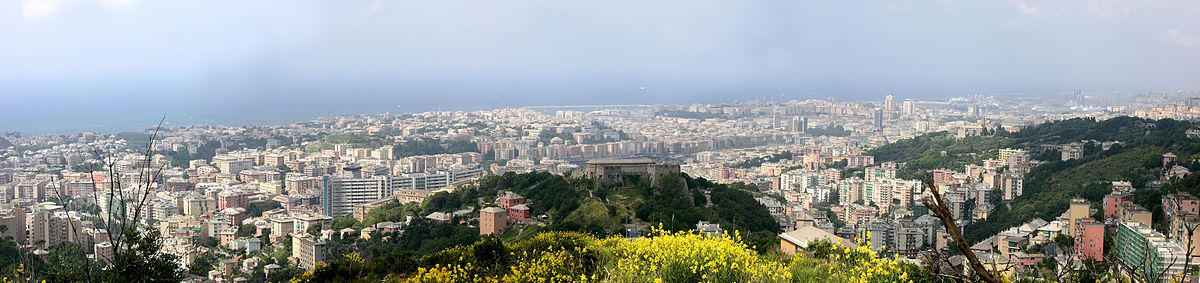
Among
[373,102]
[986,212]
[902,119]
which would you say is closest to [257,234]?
[986,212]

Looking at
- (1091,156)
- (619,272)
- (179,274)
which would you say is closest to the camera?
(619,272)

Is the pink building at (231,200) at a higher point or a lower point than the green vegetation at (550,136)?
lower

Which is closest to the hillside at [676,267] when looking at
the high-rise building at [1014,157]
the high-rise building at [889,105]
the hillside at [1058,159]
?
the hillside at [1058,159]

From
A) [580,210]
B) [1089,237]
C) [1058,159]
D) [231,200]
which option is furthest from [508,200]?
[1058,159]

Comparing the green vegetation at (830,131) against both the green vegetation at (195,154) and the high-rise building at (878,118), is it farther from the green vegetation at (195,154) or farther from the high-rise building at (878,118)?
the green vegetation at (195,154)

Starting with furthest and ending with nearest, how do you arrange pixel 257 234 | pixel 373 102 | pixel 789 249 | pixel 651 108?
pixel 373 102 < pixel 651 108 < pixel 257 234 < pixel 789 249

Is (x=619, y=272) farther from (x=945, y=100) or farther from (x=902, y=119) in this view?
(x=945, y=100)
